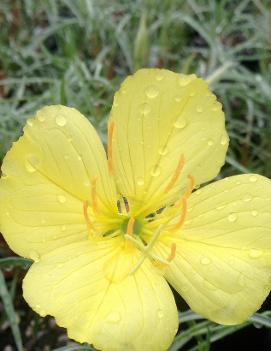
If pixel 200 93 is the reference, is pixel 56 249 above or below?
below

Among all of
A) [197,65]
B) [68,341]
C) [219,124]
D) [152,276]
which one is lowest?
[68,341]

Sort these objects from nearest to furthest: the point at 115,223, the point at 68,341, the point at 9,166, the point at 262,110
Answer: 1. the point at 9,166
2. the point at 115,223
3. the point at 68,341
4. the point at 262,110

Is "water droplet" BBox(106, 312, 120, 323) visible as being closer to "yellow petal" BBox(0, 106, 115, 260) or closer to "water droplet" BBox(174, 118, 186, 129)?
"yellow petal" BBox(0, 106, 115, 260)

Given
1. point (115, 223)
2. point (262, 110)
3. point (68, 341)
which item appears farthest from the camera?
point (262, 110)

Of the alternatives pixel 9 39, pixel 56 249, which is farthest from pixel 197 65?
pixel 56 249

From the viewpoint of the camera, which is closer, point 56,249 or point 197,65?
point 56,249

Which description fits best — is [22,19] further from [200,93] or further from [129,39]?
[200,93]

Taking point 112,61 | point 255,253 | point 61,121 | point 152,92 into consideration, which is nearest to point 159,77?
point 152,92

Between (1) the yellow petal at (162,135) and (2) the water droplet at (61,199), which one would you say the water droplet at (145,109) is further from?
(2) the water droplet at (61,199)
